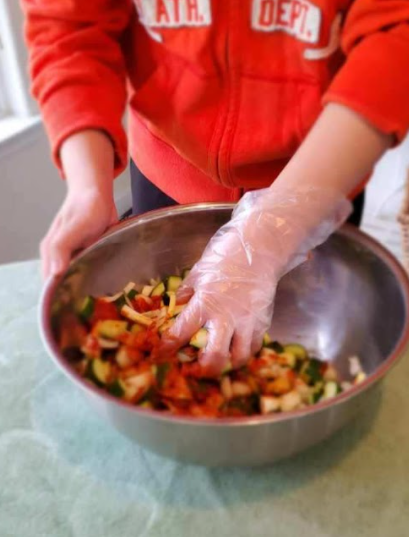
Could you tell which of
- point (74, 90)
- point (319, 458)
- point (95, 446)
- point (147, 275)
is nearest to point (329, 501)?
point (319, 458)

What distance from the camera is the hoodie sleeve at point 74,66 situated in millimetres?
677

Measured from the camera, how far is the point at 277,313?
749mm

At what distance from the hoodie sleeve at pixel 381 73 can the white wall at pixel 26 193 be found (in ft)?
3.08

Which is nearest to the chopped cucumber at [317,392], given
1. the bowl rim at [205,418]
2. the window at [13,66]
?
the bowl rim at [205,418]

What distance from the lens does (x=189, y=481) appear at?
0.54 metres

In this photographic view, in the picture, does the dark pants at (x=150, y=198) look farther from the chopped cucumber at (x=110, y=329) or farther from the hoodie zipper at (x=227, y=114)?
the chopped cucumber at (x=110, y=329)

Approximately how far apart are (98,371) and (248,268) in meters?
0.20

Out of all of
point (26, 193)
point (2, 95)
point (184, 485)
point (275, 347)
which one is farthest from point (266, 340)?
point (2, 95)

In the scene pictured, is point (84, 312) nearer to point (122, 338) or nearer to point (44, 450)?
point (122, 338)

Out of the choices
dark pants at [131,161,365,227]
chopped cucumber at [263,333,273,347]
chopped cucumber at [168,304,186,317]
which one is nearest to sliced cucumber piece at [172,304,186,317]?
chopped cucumber at [168,304,186,317]

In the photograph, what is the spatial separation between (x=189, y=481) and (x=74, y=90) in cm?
46

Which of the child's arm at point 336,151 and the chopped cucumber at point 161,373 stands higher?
the child's arm at point 336,151

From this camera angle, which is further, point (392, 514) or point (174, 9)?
point (174, 9)

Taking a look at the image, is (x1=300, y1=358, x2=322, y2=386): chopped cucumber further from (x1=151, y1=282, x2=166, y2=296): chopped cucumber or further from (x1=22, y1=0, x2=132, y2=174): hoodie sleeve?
(x1=22, y1=0, x2=132, y2=174): hoodie sleeve
